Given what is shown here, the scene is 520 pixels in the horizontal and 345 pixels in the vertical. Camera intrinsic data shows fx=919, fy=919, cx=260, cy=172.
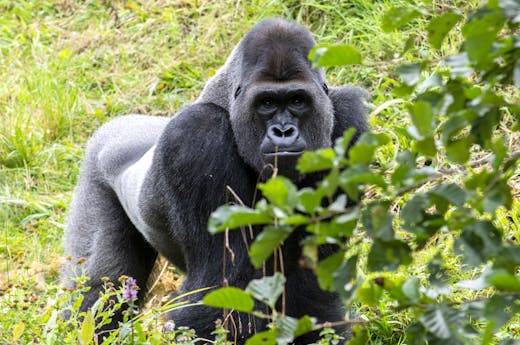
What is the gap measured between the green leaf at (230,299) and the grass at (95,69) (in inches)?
149

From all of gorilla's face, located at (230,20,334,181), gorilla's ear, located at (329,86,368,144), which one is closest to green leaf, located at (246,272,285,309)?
gorilla's face, located at (230,20,334,181)

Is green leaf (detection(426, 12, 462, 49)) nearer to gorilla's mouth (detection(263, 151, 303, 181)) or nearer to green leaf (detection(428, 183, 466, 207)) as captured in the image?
green leaf (detection(428, 183, 466, 207))

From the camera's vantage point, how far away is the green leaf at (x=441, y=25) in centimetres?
185

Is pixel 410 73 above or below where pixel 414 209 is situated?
above

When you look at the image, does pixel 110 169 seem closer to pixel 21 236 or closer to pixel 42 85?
pixel 21 236

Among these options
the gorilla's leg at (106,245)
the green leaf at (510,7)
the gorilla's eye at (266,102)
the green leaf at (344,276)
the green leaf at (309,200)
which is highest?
the green leaf at (510,7)

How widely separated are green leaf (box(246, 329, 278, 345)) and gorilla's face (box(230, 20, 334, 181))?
188 cm

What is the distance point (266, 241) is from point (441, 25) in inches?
22.9

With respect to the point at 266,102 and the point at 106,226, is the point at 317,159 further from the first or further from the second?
the point at 106,226

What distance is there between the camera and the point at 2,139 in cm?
688

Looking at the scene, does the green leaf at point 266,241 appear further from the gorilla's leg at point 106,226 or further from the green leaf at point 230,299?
the gorilla's leg at point 106,226

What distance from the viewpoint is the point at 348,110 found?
171 inches

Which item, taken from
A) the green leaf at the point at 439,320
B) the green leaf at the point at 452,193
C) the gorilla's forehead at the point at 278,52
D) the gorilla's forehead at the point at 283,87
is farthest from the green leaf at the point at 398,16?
the gorilla's forehead at the point at 278,52

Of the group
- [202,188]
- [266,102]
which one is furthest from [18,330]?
[266,102]
